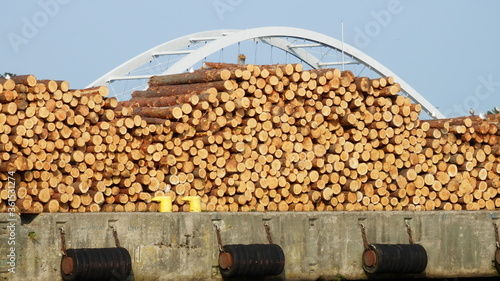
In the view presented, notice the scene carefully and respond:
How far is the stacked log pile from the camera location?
53.1ft

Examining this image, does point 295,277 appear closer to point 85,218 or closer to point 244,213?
point 244,213

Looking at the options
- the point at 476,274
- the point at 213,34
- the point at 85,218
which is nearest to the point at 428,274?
the point at 476,274

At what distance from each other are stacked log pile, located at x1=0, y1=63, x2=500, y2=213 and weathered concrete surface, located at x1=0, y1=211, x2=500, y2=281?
669mm

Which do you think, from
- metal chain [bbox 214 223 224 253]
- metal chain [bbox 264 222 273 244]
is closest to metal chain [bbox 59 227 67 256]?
metal chain [bbox 214 223 224 253]

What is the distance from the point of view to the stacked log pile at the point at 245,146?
16188 millimetres

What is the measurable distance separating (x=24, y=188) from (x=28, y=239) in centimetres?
110

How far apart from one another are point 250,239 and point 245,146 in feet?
6.86

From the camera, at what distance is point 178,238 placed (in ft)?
52.7

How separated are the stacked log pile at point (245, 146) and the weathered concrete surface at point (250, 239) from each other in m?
0.67

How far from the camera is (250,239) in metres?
16.7

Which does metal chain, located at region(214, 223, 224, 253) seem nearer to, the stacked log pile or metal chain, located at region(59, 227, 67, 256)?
the stacked log pile

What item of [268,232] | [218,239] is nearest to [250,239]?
[268,232]

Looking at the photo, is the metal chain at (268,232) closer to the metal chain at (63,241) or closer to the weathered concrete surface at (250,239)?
the weathered concrete surface at (250,239)

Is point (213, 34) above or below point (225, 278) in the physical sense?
above
